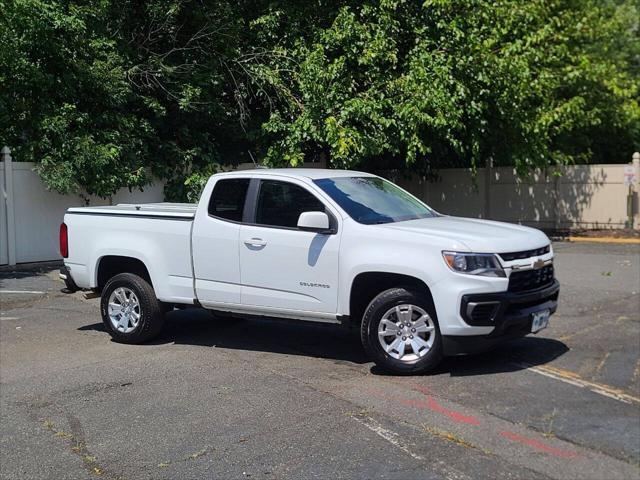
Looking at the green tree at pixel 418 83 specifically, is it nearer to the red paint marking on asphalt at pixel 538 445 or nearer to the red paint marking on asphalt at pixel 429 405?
the red paint marking on asphalt at pixel 429 405

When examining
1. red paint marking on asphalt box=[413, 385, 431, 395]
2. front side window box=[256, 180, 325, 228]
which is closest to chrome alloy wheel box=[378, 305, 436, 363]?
red paint marking on asphalt box=[413, 385, 431, 395]

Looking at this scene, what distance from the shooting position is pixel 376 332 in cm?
701

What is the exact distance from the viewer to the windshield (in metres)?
7.50

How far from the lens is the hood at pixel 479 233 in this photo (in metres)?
6.67

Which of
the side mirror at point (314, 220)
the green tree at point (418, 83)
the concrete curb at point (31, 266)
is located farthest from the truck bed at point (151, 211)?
the green tree at point (418, 83)

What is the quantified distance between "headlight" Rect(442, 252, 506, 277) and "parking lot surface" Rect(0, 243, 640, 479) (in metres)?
1.01

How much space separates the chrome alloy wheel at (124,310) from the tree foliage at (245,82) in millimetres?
6368

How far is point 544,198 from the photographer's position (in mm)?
23391

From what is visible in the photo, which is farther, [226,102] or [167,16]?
[226,102]

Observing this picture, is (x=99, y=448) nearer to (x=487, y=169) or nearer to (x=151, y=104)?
(x=151, y=104)

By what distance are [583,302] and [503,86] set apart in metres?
8.66

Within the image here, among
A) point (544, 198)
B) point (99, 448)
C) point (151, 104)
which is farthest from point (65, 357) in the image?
point (544, 198)

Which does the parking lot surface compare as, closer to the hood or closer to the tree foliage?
the hood

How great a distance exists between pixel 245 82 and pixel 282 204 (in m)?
10.7
